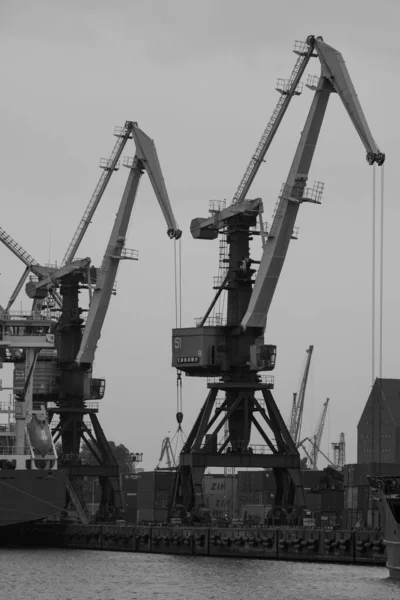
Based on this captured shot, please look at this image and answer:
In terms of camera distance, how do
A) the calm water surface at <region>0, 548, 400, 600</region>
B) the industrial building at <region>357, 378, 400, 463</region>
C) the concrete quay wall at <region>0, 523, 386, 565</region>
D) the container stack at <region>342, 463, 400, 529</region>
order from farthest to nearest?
the industrial building at <region>357, 378, 400, 463</region>
the container stack at <region>342, 463, 400, 529</region>
the concrete quay wall at <region>0, 523, 386, 565</region>
the calm water surface at <region>0, 548, 400, 600</region>

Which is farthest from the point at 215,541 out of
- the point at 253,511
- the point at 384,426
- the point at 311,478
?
the point at 384,426

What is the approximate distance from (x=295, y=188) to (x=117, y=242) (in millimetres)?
23145

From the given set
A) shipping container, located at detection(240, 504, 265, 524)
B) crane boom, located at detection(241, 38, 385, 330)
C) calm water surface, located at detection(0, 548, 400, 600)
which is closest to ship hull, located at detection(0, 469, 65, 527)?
calm water surface, located at detection(0, 548, 400, 600)

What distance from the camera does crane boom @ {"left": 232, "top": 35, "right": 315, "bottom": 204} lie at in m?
109

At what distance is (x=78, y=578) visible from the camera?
88688mm

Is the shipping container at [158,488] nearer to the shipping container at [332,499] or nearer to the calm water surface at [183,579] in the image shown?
the shipping container at [332,499]

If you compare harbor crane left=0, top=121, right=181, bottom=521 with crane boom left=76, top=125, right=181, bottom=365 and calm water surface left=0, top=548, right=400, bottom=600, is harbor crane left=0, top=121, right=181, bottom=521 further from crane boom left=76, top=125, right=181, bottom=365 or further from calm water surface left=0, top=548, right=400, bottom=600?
calm water surface left=0, top=548, right=400, bottom=600

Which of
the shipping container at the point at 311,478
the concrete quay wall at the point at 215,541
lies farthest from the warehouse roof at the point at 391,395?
the concrete quay wall at the point at 215,541

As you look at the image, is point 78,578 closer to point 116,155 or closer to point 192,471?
point 192,471

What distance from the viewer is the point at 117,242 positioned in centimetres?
12688

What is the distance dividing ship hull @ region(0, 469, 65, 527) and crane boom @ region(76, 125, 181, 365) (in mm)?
21592

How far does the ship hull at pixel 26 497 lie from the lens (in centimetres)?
10681

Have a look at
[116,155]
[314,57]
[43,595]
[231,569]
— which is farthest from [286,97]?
[43,595]

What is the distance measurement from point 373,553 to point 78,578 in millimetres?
15746
